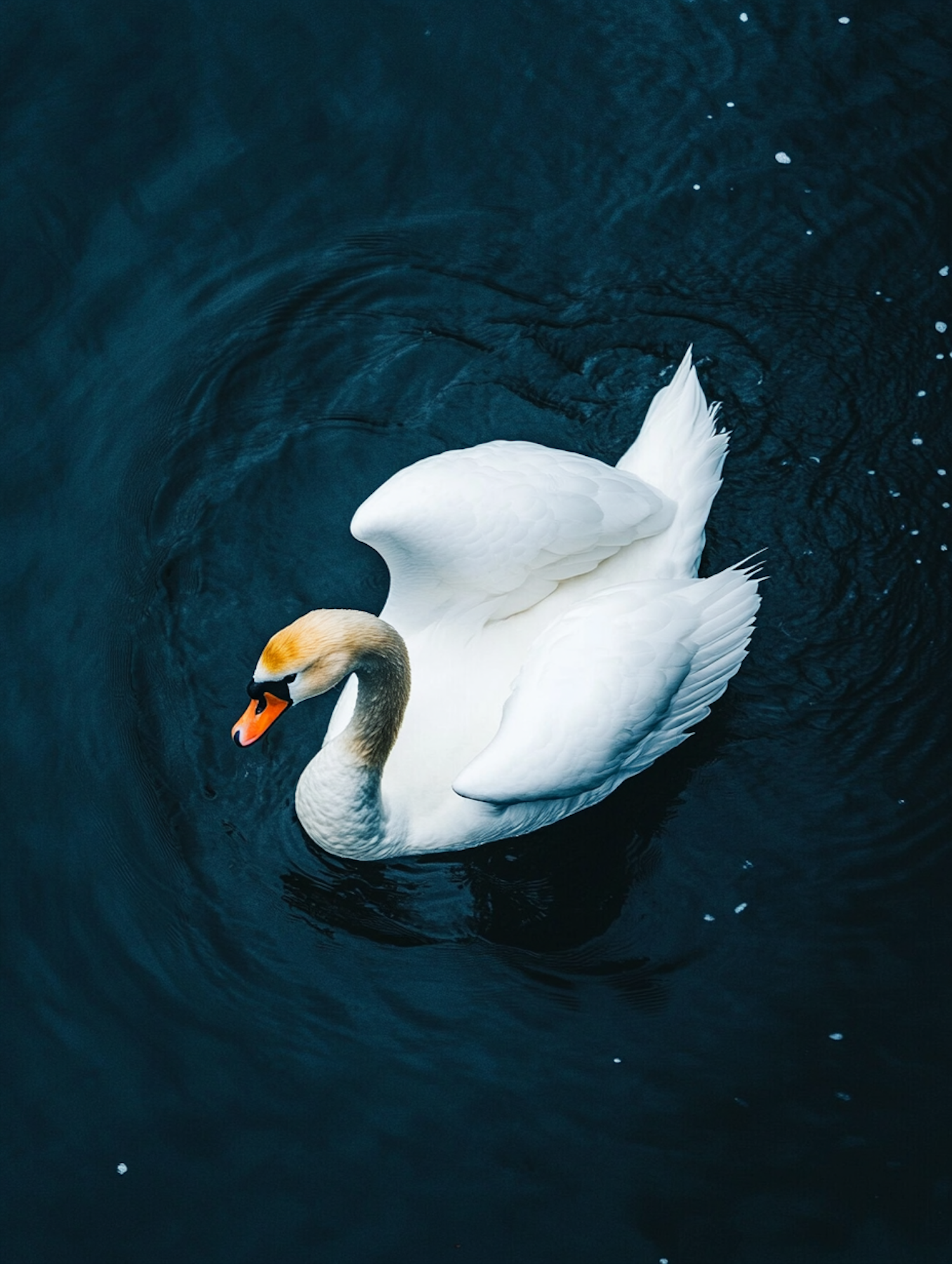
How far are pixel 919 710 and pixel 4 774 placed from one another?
4.28m

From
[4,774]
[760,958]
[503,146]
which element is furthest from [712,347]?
[4,774]

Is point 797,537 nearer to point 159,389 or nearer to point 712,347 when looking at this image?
point 712,347

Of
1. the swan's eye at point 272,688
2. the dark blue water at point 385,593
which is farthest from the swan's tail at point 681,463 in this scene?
the swan's eye at point 272,688

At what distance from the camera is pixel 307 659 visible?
498 centimetres

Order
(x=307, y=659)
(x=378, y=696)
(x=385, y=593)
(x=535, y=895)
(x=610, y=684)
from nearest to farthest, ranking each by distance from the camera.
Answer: (x=307, y=659), (x=610, y=684), (x=378, y=696), (x=535, y=895), (x=385, y=593)

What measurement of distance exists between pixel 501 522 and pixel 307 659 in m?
1.01

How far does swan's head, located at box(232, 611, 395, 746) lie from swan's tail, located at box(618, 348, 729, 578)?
4.65ft

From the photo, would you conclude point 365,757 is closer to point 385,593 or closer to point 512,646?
point 512,646

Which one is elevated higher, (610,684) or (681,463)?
(681,463)

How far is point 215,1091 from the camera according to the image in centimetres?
531

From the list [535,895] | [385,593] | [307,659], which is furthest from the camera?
[385,593]

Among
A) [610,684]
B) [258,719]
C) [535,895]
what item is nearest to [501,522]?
[610,684]

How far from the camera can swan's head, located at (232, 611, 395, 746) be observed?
16.2ft

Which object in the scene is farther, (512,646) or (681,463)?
(681,463)
